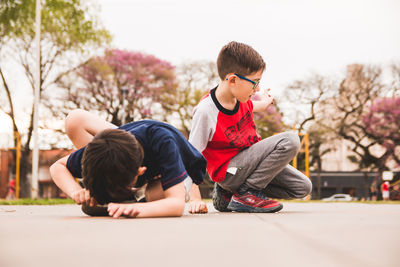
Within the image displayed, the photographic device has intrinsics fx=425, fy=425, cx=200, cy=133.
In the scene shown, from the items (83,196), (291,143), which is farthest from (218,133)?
(83,196)

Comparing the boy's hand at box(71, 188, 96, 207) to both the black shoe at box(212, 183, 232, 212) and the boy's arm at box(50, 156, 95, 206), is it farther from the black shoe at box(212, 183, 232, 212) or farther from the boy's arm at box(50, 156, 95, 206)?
the black shoe at box(212, 183, 232, 212)

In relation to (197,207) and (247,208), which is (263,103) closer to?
(247,208)

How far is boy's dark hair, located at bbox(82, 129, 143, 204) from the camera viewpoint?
1543mm

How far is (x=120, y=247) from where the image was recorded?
3.14 ft

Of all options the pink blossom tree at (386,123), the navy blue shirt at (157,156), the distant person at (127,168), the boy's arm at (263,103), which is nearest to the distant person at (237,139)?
the boy's arm at (263,103)

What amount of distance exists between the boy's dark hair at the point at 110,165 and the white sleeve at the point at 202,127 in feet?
3.41

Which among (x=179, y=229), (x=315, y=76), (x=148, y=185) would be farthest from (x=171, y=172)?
(x=315, y=76)

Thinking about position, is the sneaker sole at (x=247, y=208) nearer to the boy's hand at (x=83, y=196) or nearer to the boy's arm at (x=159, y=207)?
the boy's arm at (x=159, y=207)

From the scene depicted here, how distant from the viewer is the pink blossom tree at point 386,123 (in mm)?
21719

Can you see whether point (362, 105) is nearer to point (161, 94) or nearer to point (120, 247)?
point (161, 94)

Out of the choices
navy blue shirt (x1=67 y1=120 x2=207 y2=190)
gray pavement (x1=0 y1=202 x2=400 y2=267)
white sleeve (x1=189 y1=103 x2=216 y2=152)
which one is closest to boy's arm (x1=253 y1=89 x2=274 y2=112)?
white sleeve (x1=189 y1=103 x2=216 y2=152)

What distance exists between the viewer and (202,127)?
2.67m

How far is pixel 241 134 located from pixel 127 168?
135cm

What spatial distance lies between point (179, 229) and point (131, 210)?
0.44 metres
